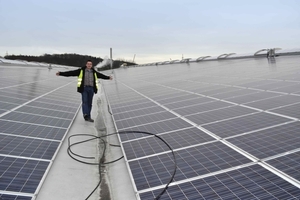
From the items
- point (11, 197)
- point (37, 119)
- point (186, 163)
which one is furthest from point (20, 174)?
point (37, 119)

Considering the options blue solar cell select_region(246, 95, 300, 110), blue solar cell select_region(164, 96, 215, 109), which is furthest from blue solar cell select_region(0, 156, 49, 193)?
blue solar cell select_region(246, 95, 300, 110)

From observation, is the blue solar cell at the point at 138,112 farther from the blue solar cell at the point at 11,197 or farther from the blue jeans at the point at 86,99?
the blue solar cell at the point at 11,197

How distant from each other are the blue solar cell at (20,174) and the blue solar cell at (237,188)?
251 centimetres

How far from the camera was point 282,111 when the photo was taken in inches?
305

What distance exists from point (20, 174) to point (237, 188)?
4.67 m

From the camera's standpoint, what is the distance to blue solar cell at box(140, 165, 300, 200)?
3.98m

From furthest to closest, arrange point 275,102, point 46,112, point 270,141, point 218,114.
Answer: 1. point 46,112
2. point 275,102
3. point 218,114
4. point 270,141

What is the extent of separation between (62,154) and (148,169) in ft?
10.5

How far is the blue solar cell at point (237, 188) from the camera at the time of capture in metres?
3.98

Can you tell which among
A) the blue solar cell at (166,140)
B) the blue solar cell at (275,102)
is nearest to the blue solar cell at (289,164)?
the blue solar cell at (166,140)

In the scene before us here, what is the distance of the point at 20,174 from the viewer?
211 inches

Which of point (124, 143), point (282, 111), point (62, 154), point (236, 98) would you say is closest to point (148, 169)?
point (124, 143)

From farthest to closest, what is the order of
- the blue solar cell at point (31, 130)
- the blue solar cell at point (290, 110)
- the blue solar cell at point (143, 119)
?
1. the blue solar cell at point (143, 119)
2. the blue solar cell at point (31, 130)
3. the blue solar cell at point (290, 110)

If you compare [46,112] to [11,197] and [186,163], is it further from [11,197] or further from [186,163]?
[186,163]
